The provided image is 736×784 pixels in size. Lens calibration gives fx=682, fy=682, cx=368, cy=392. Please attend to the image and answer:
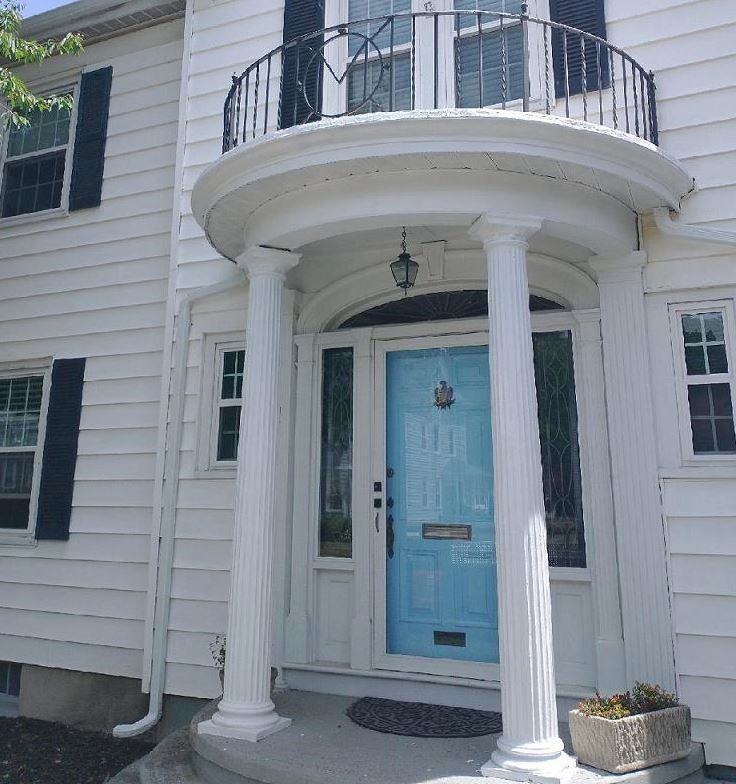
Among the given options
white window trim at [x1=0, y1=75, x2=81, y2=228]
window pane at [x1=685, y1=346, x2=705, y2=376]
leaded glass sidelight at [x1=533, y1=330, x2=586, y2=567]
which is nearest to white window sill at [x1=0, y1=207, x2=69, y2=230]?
white window trim at [x1=0, y1=75, x2=81, y2=228]

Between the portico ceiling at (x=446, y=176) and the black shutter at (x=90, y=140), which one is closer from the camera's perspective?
the portico ceiling at (x=446, y=176)

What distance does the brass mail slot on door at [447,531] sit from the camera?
15.9 ft

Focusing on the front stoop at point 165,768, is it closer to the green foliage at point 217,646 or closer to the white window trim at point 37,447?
the green foliage at point 217,646

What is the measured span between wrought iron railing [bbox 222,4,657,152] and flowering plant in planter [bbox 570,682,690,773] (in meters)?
3.41

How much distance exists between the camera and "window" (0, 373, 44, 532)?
631 cm

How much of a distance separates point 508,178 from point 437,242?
0.93 metres

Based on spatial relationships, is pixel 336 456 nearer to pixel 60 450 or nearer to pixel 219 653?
pixel 219 653

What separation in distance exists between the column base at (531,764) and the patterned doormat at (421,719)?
1.98ft

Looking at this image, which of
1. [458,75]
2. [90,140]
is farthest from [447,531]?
[90,140]

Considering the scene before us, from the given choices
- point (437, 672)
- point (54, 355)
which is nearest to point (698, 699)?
point (437, 672)

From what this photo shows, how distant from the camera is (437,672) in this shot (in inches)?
183

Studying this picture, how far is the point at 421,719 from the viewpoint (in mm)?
4227

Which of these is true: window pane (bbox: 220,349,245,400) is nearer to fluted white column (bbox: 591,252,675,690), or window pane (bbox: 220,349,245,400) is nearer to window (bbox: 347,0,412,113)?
window (bbox: 347,0,412,113)

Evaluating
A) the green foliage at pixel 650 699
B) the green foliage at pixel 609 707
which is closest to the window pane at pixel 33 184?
the green foliage at pixel 609 707
